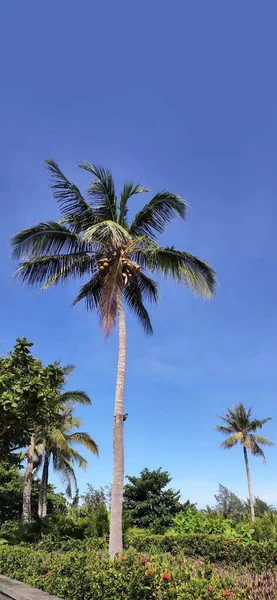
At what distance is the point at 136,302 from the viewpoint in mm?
13594

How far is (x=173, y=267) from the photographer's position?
40.1 ft

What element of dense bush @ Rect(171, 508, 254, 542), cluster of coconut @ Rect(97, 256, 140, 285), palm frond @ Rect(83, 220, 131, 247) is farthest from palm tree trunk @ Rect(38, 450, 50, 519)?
palm frond @ Rect(83, 220, 131, 247)

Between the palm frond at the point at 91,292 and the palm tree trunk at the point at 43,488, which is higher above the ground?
the palm frond at the point at 91,292

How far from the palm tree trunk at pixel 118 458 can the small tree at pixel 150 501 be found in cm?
1324

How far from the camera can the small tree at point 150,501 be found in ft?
71.1

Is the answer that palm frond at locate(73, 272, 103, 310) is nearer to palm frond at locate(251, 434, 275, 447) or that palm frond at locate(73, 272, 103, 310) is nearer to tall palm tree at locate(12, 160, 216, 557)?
tall palm tree at locate(12, 160, 216, 557)

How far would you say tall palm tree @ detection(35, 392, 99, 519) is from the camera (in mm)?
24406

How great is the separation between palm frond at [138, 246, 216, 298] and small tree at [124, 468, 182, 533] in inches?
546

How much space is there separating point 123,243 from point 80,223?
5.25 ft

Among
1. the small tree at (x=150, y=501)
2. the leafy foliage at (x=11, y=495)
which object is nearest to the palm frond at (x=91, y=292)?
the small tree at (x=150, y=501)

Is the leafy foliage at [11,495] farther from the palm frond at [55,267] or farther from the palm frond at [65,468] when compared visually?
the palm frond at [55,267]

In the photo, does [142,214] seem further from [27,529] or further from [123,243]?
[27,529]

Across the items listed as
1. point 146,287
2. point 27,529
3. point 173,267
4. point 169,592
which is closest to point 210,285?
point 173,267

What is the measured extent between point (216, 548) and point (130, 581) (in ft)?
25.5
